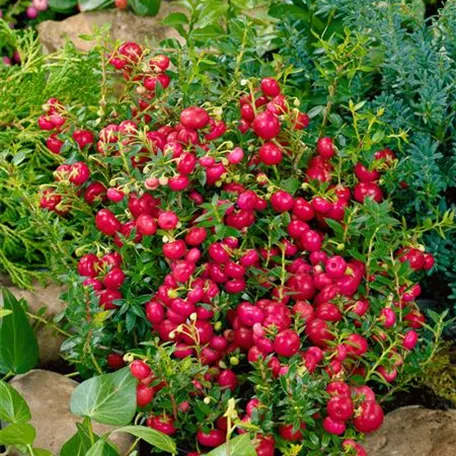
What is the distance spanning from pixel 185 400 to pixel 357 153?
54cm

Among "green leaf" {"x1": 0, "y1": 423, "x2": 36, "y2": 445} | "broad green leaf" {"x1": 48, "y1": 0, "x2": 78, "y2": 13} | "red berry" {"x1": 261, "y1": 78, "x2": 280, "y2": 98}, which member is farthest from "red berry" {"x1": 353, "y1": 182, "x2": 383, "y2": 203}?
"broad green leaf" {"x1": 48, "y1": 0, "x2": 78, "y2": 13}

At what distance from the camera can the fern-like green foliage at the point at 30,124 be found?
1915mm

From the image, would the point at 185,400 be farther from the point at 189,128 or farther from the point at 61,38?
the point at 61,38

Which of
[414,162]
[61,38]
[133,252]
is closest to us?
[133,252]

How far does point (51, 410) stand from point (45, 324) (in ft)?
0.83

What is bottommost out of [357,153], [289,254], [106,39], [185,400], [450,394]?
[450,394]

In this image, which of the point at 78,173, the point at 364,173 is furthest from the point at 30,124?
the point at 364,173

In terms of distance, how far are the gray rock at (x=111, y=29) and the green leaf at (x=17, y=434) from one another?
163 cm

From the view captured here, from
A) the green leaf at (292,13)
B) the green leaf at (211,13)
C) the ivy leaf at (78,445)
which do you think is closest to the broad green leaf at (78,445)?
the ivy leaf at (78,445)

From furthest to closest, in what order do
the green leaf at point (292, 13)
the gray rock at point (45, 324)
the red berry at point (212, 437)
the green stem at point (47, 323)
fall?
the green leaf at point (292, 13), the gray rock at point (45, 324), the green stem at point (47, 323), the red berry at point (212, 437)

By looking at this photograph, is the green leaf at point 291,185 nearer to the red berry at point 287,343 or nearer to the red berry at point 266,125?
the red berry at point 266,125

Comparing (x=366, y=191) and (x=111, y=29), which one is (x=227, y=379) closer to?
(x=366, y=191)

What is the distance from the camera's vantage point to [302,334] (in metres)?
1.58

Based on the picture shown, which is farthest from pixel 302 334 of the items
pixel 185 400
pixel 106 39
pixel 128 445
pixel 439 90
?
pixel 106 39
